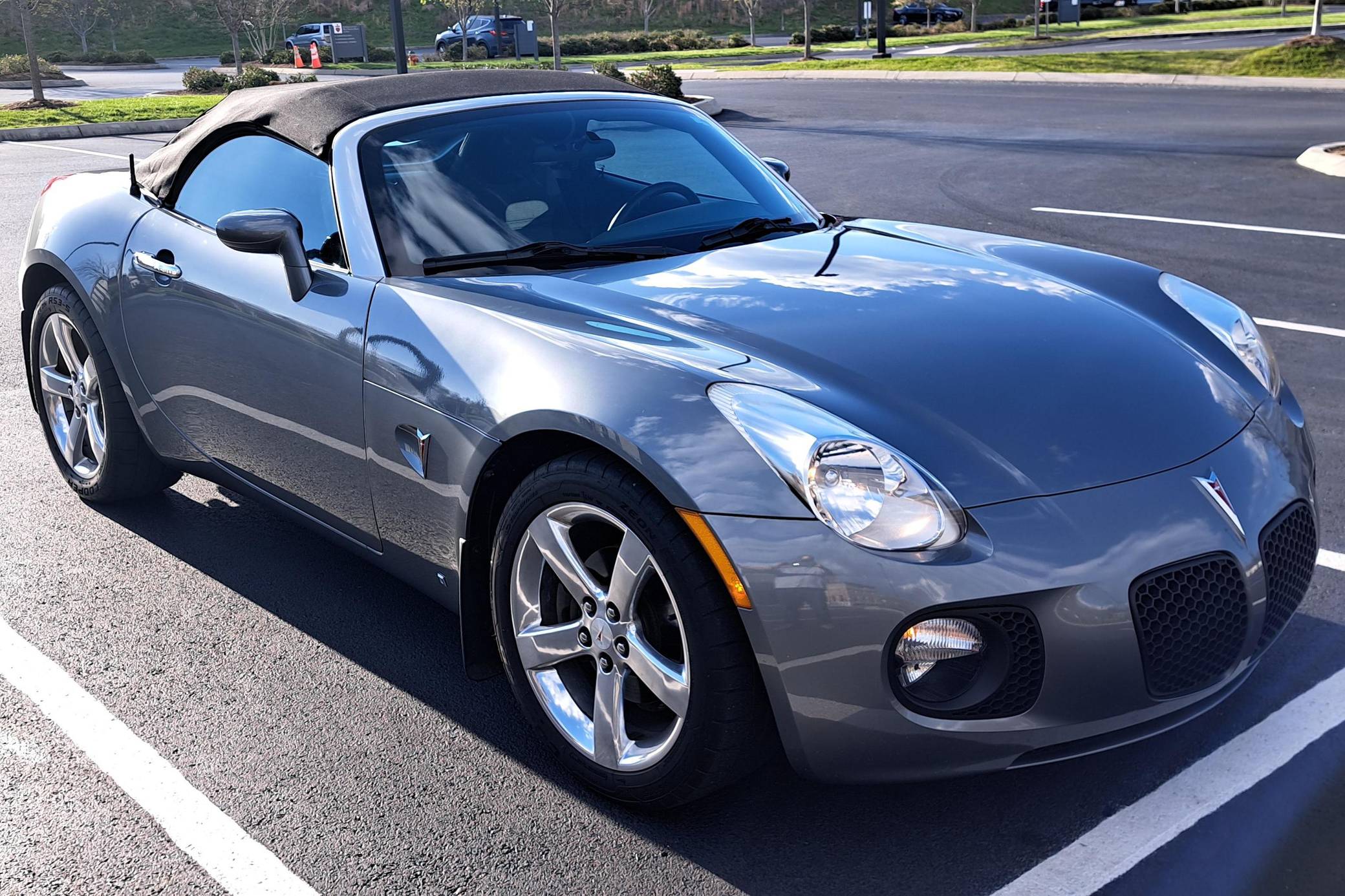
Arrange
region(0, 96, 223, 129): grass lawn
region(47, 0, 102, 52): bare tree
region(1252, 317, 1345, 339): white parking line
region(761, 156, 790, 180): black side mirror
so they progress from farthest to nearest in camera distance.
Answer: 1. region(47, 0, 102, 52): bare tree
2. region(0, 96, 223, 129): grass lawn
3. region(1252, 317, 1345, 339): white parking line
4. region(761, 156, 790, 180): black side mirror

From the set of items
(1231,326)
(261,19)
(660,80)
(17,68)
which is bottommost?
(1231,326)

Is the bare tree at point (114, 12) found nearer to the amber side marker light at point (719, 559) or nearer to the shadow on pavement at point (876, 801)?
the shadow on pavement at point (876, 801)

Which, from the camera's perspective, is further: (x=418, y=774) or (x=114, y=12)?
(x=114, y=12)

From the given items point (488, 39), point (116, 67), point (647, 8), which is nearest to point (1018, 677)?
point (488, 39)

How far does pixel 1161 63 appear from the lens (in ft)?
75.9

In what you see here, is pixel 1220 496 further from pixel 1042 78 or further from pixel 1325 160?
pixel 1042 78

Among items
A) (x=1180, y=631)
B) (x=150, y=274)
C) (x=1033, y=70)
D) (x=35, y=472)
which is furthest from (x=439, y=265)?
(x=1033, y=70)

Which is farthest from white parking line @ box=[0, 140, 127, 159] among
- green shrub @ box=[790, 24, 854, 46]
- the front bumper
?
green shrub @ box=[790, 24, 854, 46]

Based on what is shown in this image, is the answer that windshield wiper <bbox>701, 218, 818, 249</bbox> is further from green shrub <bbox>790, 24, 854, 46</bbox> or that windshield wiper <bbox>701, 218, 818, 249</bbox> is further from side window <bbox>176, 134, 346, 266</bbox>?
green shrub <bbox>790, 24, 854, 46</bbox>

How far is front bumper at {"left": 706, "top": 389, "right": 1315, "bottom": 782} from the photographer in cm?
235

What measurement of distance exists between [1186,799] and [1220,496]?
674mm

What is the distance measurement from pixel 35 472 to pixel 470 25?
1666 inches

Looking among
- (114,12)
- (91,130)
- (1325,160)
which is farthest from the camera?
(114,12)

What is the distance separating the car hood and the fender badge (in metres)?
0.07
